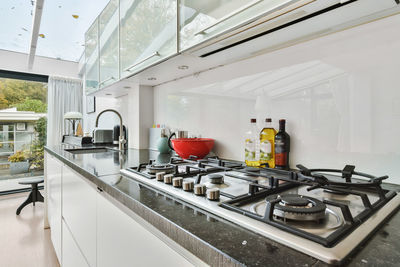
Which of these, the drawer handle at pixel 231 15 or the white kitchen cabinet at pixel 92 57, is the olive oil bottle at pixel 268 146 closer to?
the drawer handle at pixel 231 15

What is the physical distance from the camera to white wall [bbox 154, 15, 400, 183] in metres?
0.79

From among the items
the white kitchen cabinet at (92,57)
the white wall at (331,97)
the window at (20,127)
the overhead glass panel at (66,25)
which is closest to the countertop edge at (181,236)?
the white wall at (331,97)

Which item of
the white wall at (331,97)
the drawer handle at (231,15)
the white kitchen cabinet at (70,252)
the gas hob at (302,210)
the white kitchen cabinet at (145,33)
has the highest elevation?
the white kitchen cabinet at (145,33)

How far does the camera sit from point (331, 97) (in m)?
0.92

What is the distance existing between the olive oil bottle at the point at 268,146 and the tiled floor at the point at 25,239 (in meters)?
1.99

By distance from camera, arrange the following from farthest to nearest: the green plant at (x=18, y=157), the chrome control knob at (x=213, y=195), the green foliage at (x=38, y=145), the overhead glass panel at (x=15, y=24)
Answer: the green foliage at (x=38, y=145) → the green plant at (x=18, y=157) → the overhead glass panel at (x=15, y=24) → the chrome control knob at (x=213, y=195)

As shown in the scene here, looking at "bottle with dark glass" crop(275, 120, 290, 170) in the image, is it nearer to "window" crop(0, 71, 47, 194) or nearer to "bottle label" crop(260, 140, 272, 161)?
"bottle label" crop(260, 140, 272, 161)

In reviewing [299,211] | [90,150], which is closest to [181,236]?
[299,211]

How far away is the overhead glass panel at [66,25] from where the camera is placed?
2.52 m

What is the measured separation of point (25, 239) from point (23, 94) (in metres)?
Answer: 2.71

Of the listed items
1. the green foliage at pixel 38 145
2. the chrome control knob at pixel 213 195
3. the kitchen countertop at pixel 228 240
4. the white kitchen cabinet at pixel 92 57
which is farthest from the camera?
the green foliage at pixel 38 145

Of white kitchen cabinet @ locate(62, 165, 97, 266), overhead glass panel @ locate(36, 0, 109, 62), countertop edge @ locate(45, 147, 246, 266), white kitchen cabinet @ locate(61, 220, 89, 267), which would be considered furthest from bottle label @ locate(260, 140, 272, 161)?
overhead glass panel @ locate(36, 0, 109, 62)

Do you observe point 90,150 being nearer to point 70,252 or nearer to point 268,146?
point 70,252

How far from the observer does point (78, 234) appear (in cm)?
118
